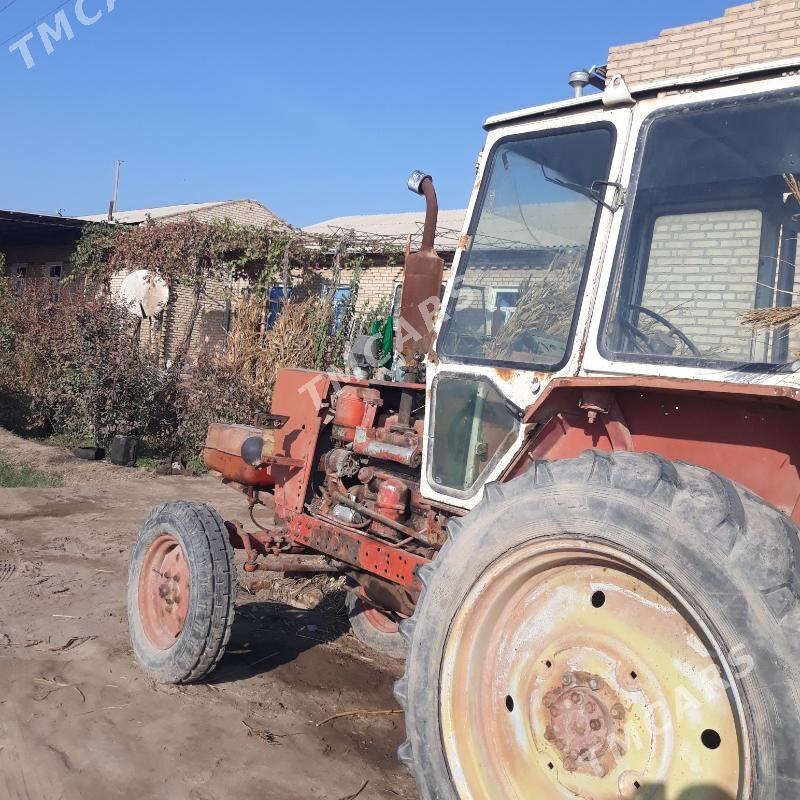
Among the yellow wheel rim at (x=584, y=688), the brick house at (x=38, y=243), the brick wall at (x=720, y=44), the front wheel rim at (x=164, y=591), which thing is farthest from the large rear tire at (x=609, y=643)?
the brick house at (x=38, y=243)

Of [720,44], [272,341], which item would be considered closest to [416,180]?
[720,44]

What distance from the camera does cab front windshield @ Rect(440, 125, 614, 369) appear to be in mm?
3041

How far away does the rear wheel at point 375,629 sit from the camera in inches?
195

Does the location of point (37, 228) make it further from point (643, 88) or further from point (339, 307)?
point (643, 88)

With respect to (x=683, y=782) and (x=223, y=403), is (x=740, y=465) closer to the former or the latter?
(x=683, y=782)

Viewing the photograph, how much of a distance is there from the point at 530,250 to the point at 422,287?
0.46 meters

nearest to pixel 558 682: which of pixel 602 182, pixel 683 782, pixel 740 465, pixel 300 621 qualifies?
pixel 683 782

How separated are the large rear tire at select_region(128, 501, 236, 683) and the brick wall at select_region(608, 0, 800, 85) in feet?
17.0

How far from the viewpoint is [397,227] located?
20844 millimetres

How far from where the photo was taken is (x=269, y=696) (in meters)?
4.07

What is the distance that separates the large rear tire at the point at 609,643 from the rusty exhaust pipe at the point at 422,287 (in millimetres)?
1041

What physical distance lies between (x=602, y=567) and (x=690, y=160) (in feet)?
4.73

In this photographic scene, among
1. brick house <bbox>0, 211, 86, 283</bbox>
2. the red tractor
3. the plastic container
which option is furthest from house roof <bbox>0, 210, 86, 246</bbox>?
the red tractor

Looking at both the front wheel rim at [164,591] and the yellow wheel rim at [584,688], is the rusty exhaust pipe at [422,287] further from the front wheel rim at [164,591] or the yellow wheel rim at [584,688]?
the front wheel rim at [164,591]
